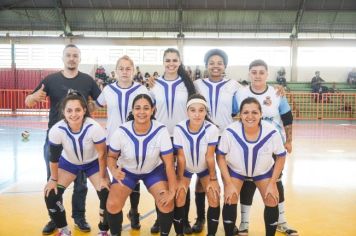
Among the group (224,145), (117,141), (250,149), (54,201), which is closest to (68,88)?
(117,141)

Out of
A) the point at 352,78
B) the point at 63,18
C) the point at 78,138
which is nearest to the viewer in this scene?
the point at 78,138

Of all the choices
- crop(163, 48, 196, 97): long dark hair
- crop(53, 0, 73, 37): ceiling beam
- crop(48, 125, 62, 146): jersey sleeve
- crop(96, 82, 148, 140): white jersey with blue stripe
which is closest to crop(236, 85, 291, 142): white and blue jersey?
crop(163, 48, 196, 97): long dark hair

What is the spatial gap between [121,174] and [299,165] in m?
5.11

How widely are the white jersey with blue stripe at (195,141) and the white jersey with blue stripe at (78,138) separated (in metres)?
0.82

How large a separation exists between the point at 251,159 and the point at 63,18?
2041 cm

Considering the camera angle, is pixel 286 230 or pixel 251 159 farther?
pixel 286 230

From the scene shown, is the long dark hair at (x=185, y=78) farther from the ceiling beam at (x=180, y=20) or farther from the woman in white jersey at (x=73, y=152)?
the ceiling beam at (x=180, y=20)

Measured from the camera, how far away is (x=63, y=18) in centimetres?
2183

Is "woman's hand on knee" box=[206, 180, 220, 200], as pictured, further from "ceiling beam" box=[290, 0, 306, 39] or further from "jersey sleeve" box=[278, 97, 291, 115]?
"ceiling beam" box=[290, 0, 306, 39]

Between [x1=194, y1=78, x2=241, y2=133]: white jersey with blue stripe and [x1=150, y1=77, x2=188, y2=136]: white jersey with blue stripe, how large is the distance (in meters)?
0.24

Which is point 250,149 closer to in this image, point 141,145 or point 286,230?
point 141,145

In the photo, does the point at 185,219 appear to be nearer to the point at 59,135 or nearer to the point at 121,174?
the point at 121,174

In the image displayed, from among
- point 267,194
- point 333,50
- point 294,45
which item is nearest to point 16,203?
point 267,194

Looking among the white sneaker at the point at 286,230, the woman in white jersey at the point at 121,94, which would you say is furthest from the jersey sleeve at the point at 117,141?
the white sneaker at the point at 286,230
